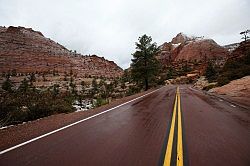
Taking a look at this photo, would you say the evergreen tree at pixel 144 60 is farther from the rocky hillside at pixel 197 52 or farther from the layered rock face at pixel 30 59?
the rocky hillside at pixel 197 52

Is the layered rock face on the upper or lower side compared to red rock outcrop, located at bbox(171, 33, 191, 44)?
lower

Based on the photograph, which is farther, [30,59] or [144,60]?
[30,59]

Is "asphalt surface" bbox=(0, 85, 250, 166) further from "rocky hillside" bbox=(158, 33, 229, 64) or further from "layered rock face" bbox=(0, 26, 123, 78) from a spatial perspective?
"rocky hillside" bbox=(158, 33, 229, 64)

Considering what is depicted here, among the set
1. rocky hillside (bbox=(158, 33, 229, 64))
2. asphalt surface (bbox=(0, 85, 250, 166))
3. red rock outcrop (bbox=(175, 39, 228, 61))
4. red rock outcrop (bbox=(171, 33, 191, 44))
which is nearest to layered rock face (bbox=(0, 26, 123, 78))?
rocky hillside (bbox=(158, 33, 229, 64))

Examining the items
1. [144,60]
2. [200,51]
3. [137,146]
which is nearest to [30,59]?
[144,60]

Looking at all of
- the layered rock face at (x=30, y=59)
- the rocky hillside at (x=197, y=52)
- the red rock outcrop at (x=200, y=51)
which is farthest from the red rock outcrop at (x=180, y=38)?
the layered rock face at (x=30, y=59)

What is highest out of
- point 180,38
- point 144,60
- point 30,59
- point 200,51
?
point 180,38

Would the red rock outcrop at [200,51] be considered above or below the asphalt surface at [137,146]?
above

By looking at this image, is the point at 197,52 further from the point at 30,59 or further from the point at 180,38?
the point at 30,59

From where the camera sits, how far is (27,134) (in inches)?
262

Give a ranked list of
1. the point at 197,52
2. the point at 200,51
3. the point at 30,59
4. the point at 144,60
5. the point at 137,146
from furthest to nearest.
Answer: the point at 197,52
the point at 200,51
the point at 30,59
the point at 144,60
the point at 137,146

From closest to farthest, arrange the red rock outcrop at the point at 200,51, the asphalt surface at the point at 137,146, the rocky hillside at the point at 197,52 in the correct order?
the asphalt surface at the point at 137,146 < the rocky hillside at the point at 197,52 < the red rock outcrop at the point at 200,51

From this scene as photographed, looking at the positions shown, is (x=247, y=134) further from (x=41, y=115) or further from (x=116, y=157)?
(x=41, y=115)

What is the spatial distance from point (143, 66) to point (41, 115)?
90.3ft
